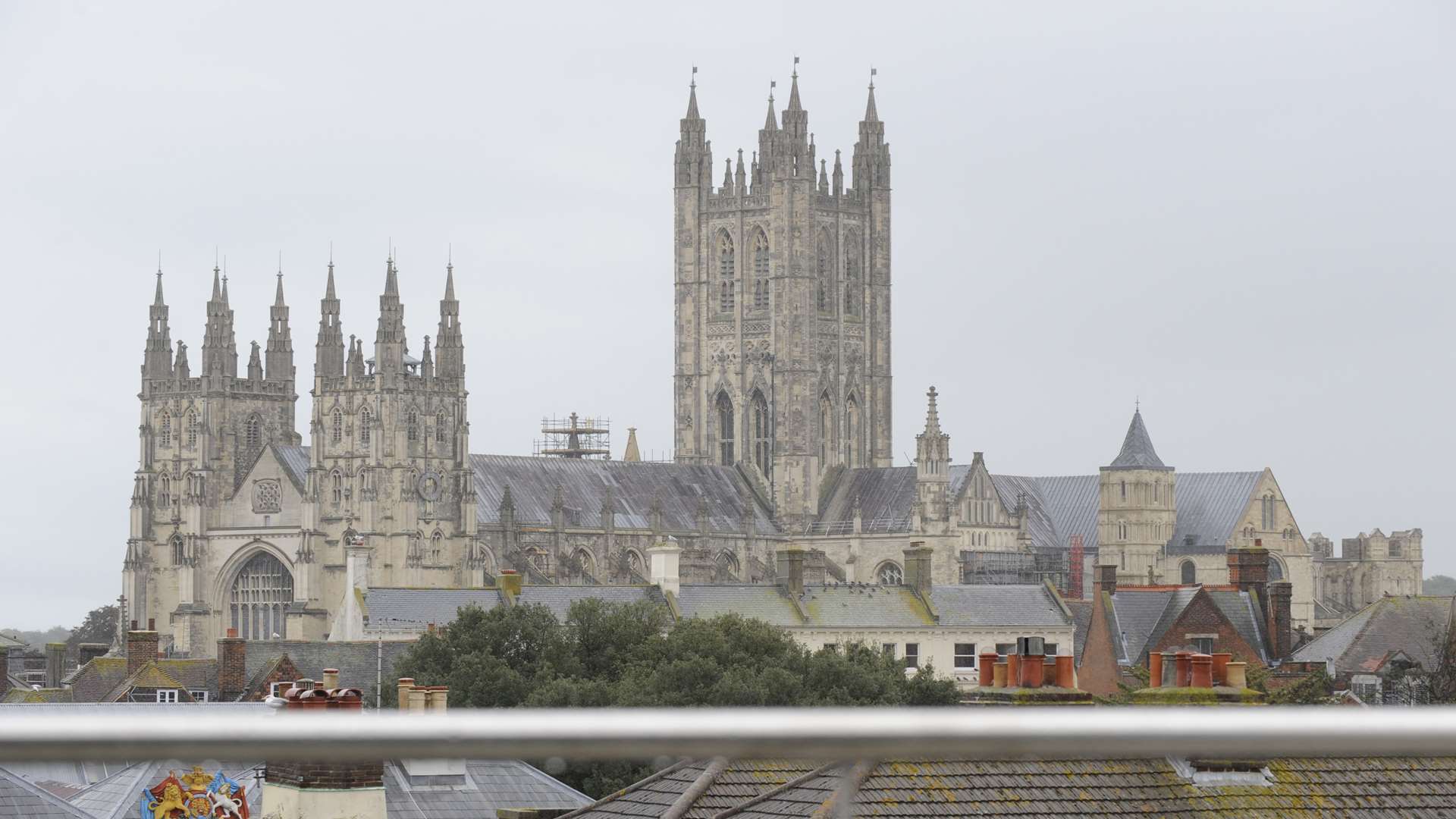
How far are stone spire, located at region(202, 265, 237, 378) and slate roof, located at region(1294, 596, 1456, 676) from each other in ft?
147

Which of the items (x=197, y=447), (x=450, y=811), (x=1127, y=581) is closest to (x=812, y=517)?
(x=1127, y=581)

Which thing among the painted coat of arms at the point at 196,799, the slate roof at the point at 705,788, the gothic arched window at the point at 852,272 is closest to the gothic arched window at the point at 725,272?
the gothic arched window at the point at 852,272


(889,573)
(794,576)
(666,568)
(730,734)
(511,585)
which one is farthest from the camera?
(889,573)

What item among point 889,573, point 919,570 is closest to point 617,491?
point 889,573

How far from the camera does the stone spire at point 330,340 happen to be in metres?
91.7

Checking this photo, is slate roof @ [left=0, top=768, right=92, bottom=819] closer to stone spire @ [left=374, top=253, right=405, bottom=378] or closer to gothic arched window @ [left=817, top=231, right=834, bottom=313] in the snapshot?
stone spire @ [left=374, top=253, right=405, bottom=378]

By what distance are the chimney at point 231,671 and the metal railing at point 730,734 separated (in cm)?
5657

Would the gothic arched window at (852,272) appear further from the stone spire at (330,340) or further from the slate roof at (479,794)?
the slate roof at (479,794)

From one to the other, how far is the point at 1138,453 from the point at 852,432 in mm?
13679

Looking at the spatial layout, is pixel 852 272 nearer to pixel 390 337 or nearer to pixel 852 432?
pixel 852 432

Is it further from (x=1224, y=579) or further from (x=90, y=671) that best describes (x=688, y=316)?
(x=90, y=671)

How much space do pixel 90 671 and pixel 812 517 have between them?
157 feet

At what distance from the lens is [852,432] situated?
111000 mm

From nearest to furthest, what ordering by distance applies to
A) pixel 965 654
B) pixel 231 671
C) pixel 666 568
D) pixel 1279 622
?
1. pixel 231 671
2. pixel 1279 622
3. pixel 666 568
4. pixel 965 654
